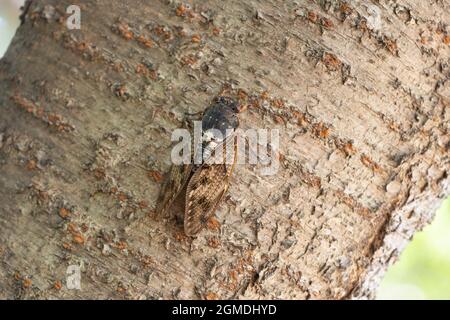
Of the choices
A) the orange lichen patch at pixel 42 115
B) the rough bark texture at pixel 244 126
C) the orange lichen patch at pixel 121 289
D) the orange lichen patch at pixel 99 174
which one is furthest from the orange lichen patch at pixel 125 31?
the orange lichen patch at pixel 121 289

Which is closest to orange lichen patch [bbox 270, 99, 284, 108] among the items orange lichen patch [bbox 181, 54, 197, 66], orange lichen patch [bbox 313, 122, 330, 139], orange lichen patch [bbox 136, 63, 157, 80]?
orange lichen patch [bbox 313, 122, 330, 139]

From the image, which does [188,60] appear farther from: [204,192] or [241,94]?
[204,192]

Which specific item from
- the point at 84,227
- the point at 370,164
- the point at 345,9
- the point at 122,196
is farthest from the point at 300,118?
the point at 84,227

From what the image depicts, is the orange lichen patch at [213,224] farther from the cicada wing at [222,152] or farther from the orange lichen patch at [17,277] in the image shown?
the orange lichen patch at [17,277]

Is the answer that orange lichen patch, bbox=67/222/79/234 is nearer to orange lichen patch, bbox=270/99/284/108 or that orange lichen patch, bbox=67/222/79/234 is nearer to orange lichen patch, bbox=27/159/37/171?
orange lichen patch, bbox=27/159/37/171
